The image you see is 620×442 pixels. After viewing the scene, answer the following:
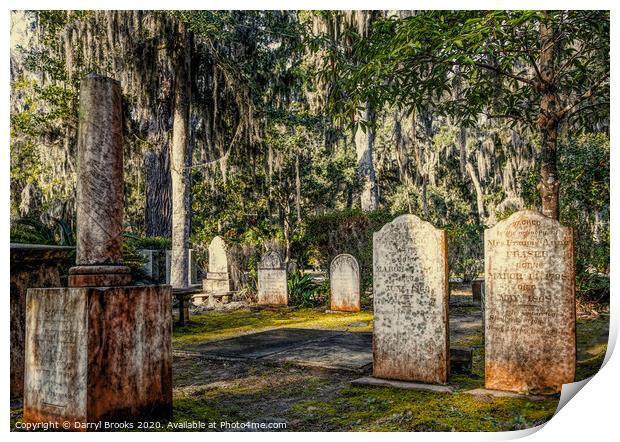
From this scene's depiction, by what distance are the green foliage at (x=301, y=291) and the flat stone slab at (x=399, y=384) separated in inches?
291

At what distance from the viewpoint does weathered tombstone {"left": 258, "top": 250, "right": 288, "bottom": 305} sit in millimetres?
12258

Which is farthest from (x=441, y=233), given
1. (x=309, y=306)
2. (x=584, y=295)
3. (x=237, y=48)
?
(x=237, y=48)

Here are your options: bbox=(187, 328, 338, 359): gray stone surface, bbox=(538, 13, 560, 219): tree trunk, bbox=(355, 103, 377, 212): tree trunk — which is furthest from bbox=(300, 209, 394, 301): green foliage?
bbox=(538, 13, 560, 219): tree trunk

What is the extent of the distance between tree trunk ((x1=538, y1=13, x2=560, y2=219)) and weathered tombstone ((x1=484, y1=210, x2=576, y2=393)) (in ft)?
9.31

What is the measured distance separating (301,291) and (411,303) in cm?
788

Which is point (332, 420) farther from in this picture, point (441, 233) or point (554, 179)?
point (554, 179)

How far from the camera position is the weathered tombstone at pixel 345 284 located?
36.9 ft

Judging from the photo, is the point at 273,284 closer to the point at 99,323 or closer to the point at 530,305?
the point at 530,305

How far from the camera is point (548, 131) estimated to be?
7387 mm

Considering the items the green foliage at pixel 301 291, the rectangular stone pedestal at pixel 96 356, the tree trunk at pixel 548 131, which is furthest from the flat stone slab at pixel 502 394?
the green foliage at pixel 301 291

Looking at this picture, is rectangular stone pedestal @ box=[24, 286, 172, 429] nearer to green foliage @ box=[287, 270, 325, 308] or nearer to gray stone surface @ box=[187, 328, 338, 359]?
gray stone surface @ box=[187, 328, 338, 359]

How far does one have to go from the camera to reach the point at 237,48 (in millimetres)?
12234

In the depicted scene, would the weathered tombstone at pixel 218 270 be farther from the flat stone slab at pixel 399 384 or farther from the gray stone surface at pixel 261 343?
the flat stone slab at pixel 399 384

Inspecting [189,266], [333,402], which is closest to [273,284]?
[189,266]
